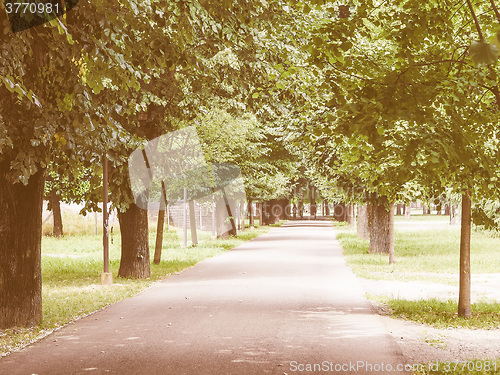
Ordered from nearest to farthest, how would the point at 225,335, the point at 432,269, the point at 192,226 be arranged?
1. the point at 225,335
2. the point at 432,269
3. the point at 192,226

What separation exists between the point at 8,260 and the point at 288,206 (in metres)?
83.6

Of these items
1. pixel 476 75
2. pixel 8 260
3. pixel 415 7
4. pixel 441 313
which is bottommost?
pixel 441 313

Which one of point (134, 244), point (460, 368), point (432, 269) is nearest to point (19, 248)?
point (460, 368)

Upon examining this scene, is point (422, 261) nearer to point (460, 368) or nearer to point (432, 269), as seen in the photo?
point (432, 269)

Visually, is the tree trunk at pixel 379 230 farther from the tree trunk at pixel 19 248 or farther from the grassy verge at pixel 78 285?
the tree trunk at pixel 19 248

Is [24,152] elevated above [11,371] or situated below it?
above

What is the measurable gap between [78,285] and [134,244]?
1.97 meters

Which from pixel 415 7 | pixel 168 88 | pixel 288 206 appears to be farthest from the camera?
pixel 288 206

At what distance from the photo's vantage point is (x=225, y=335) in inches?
379

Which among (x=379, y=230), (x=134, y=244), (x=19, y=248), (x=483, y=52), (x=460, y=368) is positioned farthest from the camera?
(x=379, y=230)

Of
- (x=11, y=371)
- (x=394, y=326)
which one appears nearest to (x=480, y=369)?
(x=394, y=326)

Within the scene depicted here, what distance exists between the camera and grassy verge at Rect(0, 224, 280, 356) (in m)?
10.2

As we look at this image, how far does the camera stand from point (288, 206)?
93.3m

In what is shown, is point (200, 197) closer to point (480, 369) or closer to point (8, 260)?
point (8, 260)
